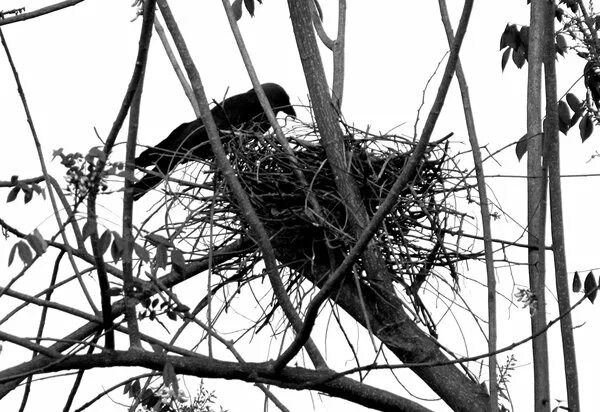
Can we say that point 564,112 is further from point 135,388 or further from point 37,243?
point 37,243

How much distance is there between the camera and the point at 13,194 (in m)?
2.81

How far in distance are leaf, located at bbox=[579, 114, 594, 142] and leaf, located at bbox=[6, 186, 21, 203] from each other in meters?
2.35

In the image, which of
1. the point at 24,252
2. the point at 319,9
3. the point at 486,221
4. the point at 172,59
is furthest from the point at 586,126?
the point at 24,252

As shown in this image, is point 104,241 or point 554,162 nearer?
point 104,241

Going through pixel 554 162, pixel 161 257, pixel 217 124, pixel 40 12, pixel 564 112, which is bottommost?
pixel 161 257

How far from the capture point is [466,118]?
340 cm

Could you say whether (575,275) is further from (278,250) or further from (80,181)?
(80,181)

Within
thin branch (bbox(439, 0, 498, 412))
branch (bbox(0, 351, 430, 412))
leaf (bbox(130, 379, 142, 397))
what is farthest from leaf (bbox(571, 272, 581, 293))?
leaf (bbox(130, 379, 142, 397))

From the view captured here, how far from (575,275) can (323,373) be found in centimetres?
107

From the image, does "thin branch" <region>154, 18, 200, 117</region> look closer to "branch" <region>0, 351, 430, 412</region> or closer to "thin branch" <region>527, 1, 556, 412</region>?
"thin branch" <region>527, 1, 556, 412</region>

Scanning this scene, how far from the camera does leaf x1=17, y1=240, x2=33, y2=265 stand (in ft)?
7.84

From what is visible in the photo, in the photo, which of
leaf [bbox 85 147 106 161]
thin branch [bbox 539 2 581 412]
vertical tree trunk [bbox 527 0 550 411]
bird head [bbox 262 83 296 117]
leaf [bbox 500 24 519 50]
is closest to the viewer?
leaf [bbox 85 147 106 161]

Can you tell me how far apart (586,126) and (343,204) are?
1091mm

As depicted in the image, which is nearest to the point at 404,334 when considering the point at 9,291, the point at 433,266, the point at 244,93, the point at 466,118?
the point at 433,266
